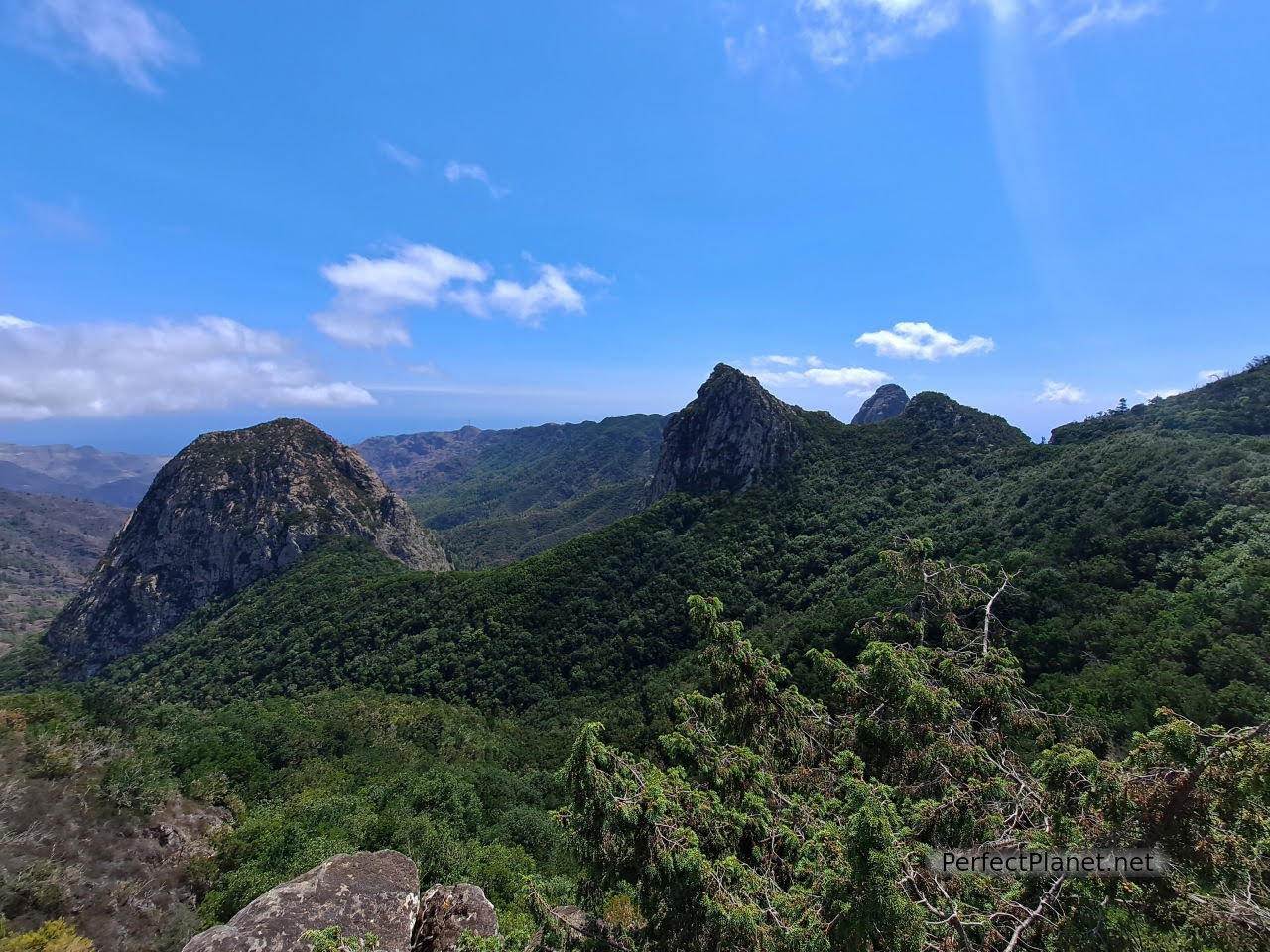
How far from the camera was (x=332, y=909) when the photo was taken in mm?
11867

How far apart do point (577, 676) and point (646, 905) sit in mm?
66884

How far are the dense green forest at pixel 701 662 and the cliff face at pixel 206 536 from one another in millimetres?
7221

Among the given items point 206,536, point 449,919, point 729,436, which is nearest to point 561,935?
point 449,919

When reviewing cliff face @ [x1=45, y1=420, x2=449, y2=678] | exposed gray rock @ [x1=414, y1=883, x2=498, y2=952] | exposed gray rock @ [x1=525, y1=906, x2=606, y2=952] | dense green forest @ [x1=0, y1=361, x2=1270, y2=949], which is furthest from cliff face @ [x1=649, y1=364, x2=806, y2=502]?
exposed gray rock @ [x1=525, y1=906, x2=606, y2=952]

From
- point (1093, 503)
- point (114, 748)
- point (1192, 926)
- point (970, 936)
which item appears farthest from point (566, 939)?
point (1093, 503)

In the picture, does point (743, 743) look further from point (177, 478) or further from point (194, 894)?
point (177, 478)

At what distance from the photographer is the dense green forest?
6973mm

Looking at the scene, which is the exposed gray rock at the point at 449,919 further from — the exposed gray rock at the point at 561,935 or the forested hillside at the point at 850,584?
the forested hillside at the point at 850,584

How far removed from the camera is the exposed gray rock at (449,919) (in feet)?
39.6

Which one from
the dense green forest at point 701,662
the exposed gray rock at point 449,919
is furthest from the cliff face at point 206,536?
the exposed gray rock at point 449,919

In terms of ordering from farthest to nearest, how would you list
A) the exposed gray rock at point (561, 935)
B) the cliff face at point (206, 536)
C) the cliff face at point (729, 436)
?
the cliff face at point (729, 436) < the cliff face at point (206, 536) < the exposed gray rock at point (561, 935)

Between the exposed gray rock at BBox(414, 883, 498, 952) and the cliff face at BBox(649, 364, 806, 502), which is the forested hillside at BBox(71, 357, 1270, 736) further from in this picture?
the exposed gray rock at BBox(414, 883, 498, 952)

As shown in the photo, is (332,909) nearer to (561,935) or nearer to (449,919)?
(449,919)

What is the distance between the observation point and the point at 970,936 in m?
5.83
